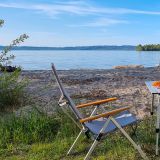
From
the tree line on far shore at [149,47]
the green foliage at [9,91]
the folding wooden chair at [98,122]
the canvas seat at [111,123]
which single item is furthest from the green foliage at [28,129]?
the tree line on far shore at [149,47]

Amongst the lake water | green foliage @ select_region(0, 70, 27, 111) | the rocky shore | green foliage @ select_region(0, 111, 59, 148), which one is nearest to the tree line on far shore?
the lake water

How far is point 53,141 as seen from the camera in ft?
21.2

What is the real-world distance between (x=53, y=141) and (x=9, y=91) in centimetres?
236

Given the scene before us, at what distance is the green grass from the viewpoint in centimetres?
585

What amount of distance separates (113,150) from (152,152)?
1.61ft

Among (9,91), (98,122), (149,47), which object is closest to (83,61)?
(149,47)

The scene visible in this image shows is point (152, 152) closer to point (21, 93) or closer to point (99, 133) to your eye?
point (99, 133)

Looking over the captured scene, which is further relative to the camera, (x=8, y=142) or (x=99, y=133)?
(x=8, y=142)

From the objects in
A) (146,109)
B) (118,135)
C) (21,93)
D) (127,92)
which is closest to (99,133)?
(118,135)

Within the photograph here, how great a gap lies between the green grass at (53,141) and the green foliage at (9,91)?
1.07 metres

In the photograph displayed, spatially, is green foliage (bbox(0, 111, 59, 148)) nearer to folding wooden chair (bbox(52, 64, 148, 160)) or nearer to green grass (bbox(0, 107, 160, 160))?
green grass (bbox(0, 107, 160, 160))

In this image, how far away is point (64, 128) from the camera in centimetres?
667

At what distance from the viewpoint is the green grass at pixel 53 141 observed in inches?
230

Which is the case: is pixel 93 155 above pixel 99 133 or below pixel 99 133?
below
